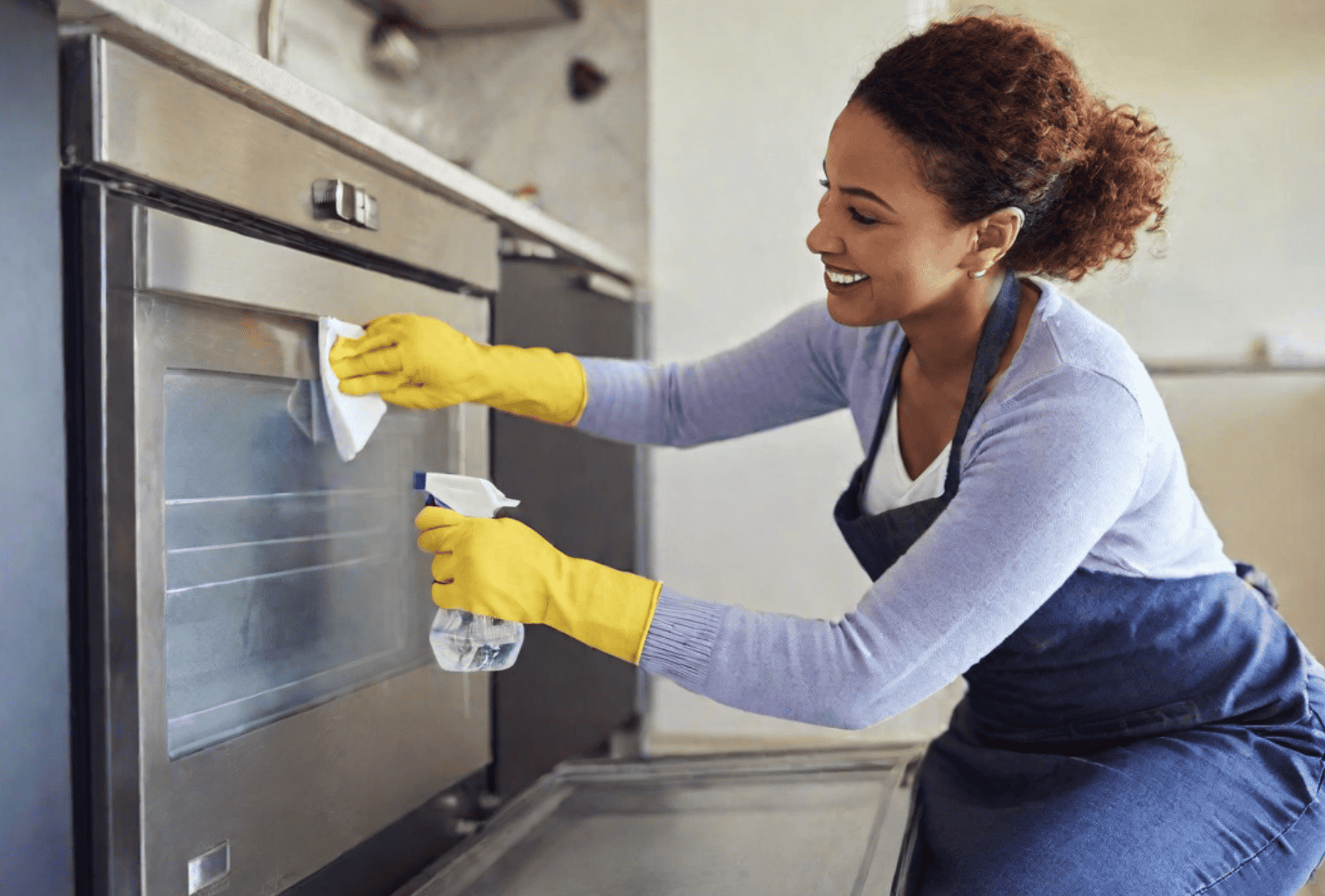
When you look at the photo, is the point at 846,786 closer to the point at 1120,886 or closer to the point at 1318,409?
the point at 1120,886

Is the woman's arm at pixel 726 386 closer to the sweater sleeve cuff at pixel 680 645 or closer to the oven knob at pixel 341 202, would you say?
the oven knob at pixel 341 202

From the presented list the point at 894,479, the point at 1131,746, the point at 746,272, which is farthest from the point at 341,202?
the point at 746,272

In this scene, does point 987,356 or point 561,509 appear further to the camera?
point 561,509

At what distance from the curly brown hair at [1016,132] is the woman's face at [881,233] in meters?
0.02

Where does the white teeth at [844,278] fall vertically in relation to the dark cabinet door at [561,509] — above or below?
above

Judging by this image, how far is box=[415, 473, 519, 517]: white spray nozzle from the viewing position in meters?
0.92

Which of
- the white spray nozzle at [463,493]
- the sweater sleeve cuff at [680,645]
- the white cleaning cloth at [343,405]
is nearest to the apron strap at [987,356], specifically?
the sweater sleeve cuff at [680,645]

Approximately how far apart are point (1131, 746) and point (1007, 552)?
338mm

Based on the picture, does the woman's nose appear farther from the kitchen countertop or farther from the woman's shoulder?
the kitchen countertop

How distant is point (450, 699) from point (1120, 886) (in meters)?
0.75

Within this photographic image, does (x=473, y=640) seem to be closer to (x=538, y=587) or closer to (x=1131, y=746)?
(x=538, y=587)

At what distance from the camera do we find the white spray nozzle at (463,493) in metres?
0.92

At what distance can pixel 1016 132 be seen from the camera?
93 cm

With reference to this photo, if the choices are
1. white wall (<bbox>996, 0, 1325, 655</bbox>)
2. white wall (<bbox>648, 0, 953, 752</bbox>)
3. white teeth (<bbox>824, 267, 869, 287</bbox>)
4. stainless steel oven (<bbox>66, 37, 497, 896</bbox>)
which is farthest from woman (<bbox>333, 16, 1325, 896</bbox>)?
white wall (<bbox>996, 0, 1325, 655</bbox>)
